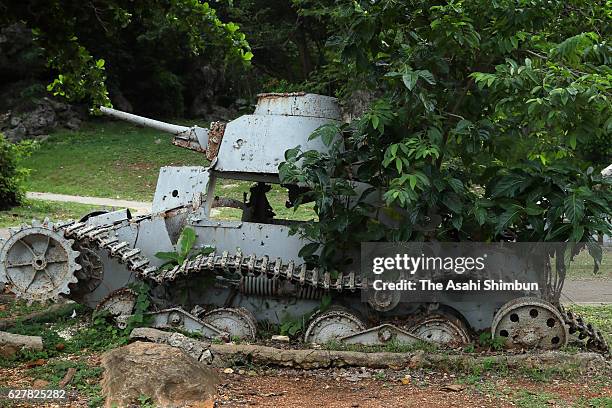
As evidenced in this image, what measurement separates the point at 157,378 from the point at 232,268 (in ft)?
7.73

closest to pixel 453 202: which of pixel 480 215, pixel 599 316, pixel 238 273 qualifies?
pixel 480 215

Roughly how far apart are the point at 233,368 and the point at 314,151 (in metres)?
2.33

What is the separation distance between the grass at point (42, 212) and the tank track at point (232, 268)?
8.89 m

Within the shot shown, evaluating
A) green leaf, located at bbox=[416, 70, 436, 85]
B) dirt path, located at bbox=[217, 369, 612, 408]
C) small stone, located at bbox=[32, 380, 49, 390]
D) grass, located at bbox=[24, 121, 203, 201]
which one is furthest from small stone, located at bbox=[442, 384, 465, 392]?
grass, located at bbox=[24, 121, 203, 201]

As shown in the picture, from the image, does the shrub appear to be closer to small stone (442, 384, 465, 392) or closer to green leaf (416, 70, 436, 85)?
green leaf (416, 70, 436, 85)

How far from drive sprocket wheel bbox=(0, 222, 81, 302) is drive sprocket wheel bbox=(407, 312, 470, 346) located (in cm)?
337

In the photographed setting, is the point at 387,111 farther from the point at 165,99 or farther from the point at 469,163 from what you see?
the point at 165,99

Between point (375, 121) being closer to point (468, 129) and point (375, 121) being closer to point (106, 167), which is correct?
point (468, 129)

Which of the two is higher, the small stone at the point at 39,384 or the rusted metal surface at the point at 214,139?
the rusted metal surface at the point at 214,139

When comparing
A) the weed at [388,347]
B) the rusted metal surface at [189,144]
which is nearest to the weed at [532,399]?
the weed at [388,347]

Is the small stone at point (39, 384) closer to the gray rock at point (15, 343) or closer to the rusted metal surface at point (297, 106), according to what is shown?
the gray rock at point (15, 343)

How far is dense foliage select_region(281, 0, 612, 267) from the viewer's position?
7617 mm

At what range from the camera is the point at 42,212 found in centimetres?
1884

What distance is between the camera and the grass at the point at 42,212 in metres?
17.5
